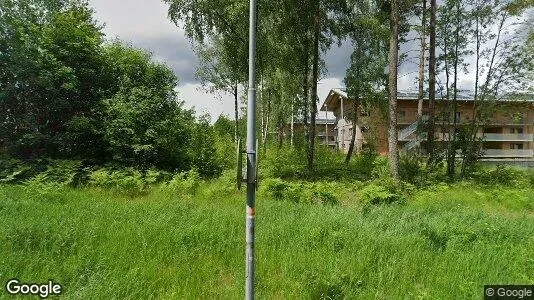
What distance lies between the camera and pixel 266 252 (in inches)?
210

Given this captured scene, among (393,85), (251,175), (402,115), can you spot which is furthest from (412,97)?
(251,175)

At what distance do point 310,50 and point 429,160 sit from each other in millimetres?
9415

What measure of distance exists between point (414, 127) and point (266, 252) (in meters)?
29.3

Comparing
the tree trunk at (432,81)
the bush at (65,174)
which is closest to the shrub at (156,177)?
the bush at (65,174)

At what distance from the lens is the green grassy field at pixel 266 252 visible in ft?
13.6

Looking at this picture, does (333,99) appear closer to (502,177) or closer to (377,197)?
(502,177)

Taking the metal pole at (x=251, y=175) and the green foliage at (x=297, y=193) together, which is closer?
the metal pole at (x=251, y=175)

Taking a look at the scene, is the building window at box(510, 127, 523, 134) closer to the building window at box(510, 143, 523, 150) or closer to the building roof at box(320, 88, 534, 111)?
the building window at box(510, 143, 523, 150)

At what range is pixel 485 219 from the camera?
7473mm

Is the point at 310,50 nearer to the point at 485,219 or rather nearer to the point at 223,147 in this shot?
the point at 223,147

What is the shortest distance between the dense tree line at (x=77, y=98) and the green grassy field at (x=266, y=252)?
21.7 feet

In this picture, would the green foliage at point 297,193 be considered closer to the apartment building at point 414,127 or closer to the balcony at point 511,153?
the apartment building at point 414,127

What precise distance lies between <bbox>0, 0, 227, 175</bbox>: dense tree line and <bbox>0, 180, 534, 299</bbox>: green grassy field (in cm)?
660

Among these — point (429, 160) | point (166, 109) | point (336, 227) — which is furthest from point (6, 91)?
point (429, 160)
